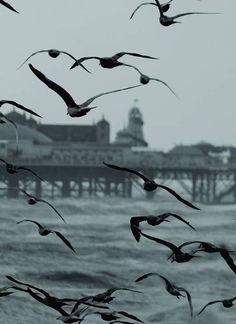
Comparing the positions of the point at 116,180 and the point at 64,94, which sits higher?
the point at 64,94

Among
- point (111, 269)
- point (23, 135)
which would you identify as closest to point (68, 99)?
point (111, 269)

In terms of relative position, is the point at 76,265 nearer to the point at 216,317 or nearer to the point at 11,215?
the point at 216,317

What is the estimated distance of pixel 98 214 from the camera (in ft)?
357

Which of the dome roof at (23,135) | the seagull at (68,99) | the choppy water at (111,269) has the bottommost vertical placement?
the choppy water at (111,269)

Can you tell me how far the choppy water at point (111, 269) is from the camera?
1325 inches

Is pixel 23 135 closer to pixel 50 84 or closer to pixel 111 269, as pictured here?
pixel 111 269

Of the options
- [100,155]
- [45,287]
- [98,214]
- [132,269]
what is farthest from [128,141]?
[45,287]

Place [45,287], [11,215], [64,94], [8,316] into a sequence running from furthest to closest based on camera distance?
[11,215], [45,287], [8,316], [64,94]

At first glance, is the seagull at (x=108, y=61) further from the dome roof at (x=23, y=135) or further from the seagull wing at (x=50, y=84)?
the dome roof at (x=23, y=135)

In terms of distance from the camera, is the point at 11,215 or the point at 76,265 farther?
the point at 11,215

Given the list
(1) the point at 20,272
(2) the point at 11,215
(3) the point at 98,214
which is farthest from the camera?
(3) the point at 98,214

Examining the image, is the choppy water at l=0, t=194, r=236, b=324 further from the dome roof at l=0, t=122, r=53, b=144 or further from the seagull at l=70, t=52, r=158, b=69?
the dome roof at l=0, t=122, r=53, b=144

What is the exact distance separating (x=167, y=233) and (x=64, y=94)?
71.1 metres

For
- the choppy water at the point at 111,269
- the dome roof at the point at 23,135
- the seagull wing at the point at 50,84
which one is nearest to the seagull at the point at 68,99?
the seagull wing at the point at 50,84
